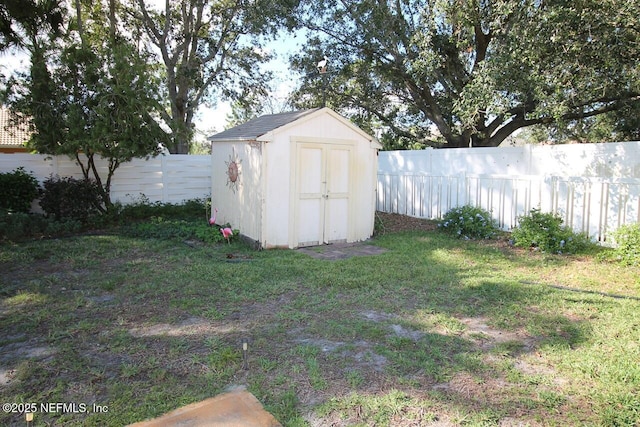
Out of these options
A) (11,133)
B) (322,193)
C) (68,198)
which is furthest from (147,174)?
(322,193)

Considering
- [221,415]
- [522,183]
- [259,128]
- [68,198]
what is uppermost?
[259,128]

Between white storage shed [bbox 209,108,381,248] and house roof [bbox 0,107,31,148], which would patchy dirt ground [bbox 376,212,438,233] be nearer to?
white storage shed [bbox 209,108,381,248]

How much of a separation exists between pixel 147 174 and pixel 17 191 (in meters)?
2.59

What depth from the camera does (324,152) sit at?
24.1 ft

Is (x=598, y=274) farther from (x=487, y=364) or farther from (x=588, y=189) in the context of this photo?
(x=487, y=364)

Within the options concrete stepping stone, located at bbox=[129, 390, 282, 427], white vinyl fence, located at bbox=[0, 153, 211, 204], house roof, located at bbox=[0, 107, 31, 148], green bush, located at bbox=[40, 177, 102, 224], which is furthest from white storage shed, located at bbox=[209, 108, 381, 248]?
concrete stepping stone, located at bbox=[129, 390, 282, 427]

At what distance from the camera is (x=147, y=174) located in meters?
10.1

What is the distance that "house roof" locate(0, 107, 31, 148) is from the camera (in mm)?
8406

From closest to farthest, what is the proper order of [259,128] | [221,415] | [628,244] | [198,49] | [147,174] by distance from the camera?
1. [221,415]
2. [628,244]
3. [259,128]
4. [147,174]
5. [198,49]

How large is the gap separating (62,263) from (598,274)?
7.33 metres

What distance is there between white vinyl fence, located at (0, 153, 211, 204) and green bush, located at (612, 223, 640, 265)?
866 cm

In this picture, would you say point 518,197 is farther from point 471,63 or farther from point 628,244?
point 471,63

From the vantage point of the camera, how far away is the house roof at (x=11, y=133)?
841 cm

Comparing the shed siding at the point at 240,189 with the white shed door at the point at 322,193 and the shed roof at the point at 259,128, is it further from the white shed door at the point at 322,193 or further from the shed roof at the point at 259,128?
the white shed door at the point at 322,193
